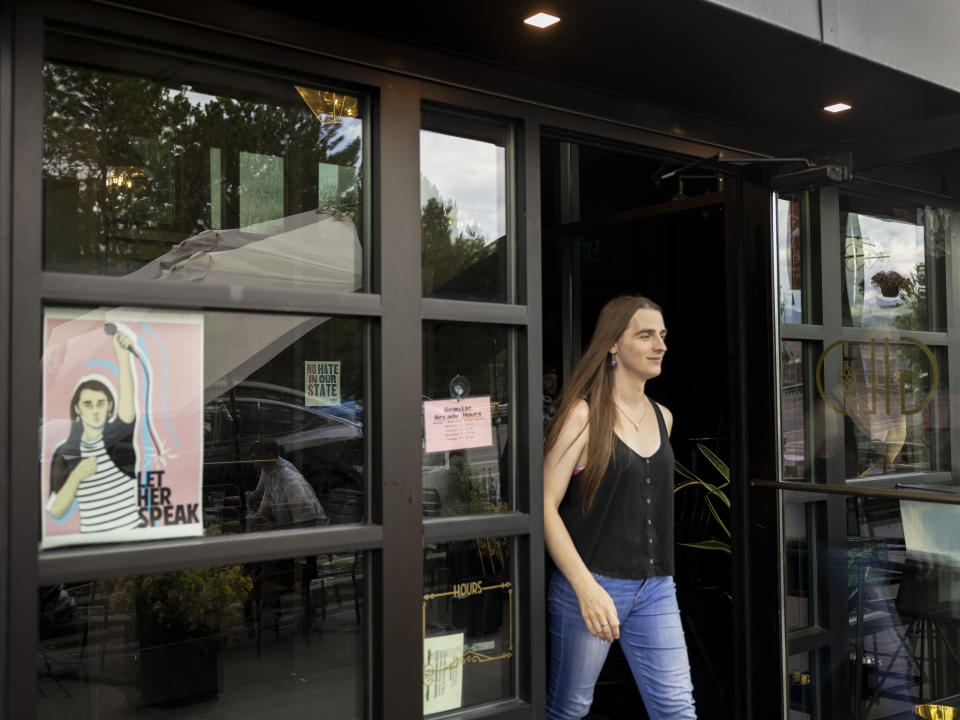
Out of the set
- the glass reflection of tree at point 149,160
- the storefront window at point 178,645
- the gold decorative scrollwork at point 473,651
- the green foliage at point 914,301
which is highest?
the glass reflection of tree at point 149,160

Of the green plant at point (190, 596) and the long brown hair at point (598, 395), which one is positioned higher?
the long brown hair at point (598, 395)

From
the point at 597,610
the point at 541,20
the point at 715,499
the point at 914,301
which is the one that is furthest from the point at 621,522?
the point at 541,20

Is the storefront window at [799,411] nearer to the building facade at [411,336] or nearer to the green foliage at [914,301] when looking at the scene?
the building facade at [411,336]

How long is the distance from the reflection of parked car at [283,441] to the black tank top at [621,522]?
85 centimetres

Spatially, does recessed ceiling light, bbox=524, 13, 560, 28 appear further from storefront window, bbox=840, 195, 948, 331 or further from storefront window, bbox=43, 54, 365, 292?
storefront window, bbox=840, 195, 948, 331

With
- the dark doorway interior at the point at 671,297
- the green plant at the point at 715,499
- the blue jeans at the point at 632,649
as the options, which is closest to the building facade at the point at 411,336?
the blue jeans at the point at 632,649

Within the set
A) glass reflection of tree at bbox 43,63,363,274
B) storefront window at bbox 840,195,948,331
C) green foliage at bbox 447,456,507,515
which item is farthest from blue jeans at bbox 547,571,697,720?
glass reflection of tree at bbox 43,63,363,274

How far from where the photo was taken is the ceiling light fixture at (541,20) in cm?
251

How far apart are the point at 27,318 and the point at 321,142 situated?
1.09 meters

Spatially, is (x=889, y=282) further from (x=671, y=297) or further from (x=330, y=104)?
(x=330, y=104)

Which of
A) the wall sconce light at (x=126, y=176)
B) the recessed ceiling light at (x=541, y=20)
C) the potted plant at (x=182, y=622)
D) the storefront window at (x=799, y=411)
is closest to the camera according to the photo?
the recessed ceiling light at (x=541, y=20)

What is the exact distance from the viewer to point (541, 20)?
8.30 ft

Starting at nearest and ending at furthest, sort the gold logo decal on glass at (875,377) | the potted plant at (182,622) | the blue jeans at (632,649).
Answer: the blue jeans at (632,649), the gold logo decal on glass at (875,377), the potted plant at (182,622)

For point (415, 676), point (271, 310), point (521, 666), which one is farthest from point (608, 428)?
point (271, 310)
